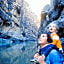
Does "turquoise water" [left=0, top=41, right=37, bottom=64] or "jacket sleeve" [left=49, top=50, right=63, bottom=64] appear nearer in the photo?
"jacket sleeve" [left=49, top=50, right=63, bottom=64]

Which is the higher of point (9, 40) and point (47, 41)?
point (47, 41)

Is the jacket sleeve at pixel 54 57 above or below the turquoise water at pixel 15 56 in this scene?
above

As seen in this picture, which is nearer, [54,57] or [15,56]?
[54,57]

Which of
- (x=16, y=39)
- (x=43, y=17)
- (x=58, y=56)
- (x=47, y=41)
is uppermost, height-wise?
(x=43, y=17)

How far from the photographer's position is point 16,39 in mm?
73750

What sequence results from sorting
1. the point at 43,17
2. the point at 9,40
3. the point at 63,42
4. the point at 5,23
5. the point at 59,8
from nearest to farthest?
the point at 63,42 → the point at 59,8 → the point at 43,17 → the point at 9,40 → the point at 5,23

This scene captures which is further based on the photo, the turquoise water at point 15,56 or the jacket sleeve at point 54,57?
the turquoise water at point 15,56

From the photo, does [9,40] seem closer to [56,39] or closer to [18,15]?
[18,15]

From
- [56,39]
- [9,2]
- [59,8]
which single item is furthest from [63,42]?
[9,2]

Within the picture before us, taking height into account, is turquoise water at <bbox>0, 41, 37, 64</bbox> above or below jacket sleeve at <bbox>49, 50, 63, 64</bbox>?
below

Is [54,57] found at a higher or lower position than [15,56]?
higher

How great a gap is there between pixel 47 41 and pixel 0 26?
65495 mm

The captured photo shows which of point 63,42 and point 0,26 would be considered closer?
point 63,42

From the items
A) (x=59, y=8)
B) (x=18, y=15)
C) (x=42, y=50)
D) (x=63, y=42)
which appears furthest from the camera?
(x=18, y=15)
